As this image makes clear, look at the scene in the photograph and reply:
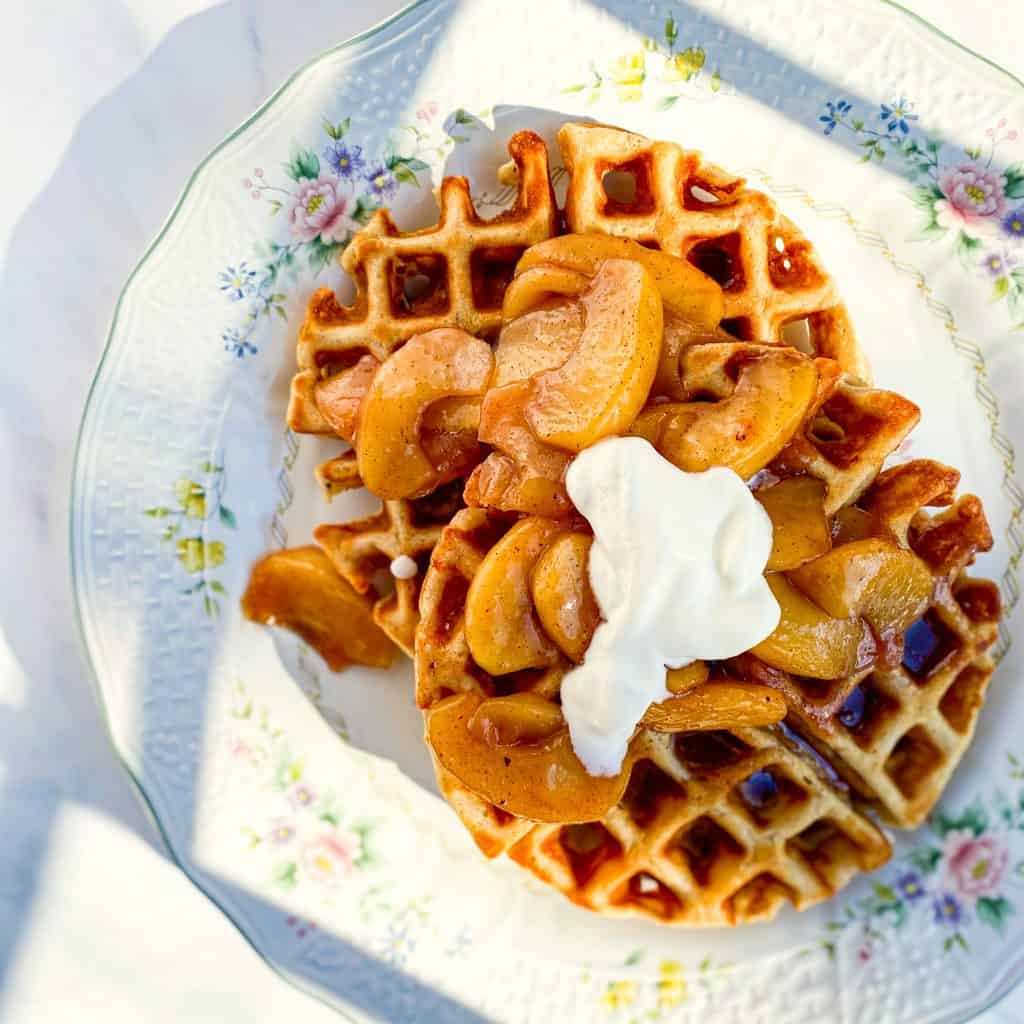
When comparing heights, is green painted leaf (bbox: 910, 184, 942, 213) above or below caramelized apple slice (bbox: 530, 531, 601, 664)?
above

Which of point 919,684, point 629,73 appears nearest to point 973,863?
point 919,684

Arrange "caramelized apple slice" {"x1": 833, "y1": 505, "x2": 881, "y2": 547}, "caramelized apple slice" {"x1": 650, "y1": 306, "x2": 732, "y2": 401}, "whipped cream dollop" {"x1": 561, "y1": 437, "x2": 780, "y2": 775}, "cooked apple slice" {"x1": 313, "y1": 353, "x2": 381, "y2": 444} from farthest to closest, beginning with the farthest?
"cooked apple slice" {"x1": 313, "y1": 353, "x2": 381, "y2": 444}
"caramelized apple slice" {"x1": 833, "y1": 505, "x2": 881, "y2": 547}
"caramelized apple slice" {"x1": 650, "y1": 306, "x2": 732, "y2": 401}
"whipped cream dollop" {"x1": 561, "y1": 437, "x2": 780, "y2": 775}

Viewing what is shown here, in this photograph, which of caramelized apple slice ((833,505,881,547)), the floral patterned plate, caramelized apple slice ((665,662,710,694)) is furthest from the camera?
the floral patterned plate

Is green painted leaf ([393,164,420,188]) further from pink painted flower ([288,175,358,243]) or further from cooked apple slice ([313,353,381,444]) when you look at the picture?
cooked apple slice ([313,353,381,444])

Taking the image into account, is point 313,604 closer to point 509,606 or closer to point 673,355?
point 509,606

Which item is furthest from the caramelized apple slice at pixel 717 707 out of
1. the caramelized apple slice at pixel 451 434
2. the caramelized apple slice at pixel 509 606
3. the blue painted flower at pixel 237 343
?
the blue painted flower at pixel 237 343

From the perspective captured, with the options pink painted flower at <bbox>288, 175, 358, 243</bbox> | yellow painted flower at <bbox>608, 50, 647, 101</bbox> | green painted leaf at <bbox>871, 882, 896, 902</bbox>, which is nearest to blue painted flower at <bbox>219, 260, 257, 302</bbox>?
pink painted flower at <bbox>288, 175, 358, 243</bbox>

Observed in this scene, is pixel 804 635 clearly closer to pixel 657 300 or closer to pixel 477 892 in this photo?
pixel 657 300
